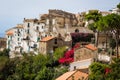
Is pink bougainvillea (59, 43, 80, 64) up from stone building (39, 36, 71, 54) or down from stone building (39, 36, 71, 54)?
down

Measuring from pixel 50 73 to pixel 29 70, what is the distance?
17.7 feet

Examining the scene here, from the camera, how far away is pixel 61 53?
68.1 m

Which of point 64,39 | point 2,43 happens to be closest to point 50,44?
point 64,39

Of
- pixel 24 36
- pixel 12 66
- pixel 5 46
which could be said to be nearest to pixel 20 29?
pixel 24 36

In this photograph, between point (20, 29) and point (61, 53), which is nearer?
point (61, 53)

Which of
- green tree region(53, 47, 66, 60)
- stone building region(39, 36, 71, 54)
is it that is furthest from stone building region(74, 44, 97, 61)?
stone building region(39, 36, 71, 54)

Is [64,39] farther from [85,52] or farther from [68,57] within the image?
[85,52]

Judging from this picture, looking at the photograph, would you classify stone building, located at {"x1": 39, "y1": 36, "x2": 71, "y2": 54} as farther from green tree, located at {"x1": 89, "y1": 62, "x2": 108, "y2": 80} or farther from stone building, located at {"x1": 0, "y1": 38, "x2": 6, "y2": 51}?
green tree, located at {"x1": 89, "y1": 62, "x2": 108, "y2": 80}

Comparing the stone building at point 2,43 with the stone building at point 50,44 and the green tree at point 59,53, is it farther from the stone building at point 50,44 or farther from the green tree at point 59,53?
the green tree at point 59,53

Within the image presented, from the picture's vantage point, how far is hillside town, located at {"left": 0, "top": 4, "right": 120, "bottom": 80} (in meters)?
61.0

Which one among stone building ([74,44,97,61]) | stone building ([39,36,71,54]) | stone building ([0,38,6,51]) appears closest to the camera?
stone building ([74,44,97,61])

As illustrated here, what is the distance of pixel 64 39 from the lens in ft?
249

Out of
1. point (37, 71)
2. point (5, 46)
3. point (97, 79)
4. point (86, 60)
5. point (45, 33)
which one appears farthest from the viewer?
point (5, 46)

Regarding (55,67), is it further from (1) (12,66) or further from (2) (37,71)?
(1) (12,66)
